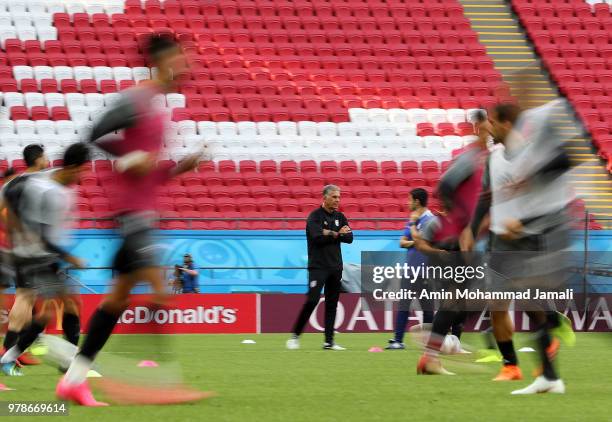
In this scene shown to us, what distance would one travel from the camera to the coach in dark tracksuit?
587 inches

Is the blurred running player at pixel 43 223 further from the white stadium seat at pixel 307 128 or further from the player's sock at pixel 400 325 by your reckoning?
the white stadium seat at pixel 307 128

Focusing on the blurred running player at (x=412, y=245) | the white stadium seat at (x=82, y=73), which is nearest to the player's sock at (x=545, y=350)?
the blurred running player at (x=412, y=245)

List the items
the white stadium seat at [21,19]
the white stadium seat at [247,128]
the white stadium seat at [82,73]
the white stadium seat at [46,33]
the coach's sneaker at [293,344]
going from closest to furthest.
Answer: the coach's sneaker at [293,344] < the white stadium seat at [247,128] < the white stadium seat at [82,73] < the white stadium seat at [46,33] < the white stadium seat at [21,19]

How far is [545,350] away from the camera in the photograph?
25.5 feet

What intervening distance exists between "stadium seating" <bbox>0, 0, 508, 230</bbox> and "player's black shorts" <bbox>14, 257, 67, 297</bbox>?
1252cm

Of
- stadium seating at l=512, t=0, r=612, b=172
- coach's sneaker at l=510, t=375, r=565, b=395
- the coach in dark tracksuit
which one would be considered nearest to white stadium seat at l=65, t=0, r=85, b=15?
stadium seating at l=512, t=0, r=612, b=172

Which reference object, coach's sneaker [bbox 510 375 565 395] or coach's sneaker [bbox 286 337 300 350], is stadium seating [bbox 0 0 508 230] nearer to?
coach's sneaker [bbox 286 337 300 350]

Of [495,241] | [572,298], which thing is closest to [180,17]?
[572,298]

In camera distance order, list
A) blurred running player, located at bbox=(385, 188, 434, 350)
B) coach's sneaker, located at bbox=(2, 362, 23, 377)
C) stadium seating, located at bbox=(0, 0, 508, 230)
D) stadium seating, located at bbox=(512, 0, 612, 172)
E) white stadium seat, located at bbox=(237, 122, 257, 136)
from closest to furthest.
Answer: coach's sneaker, located at bbox=(2, 362, 23, 377)
blurred running player, located at bbox=(385, 188, 434, 350)
stadium seating, located at bbox=(0, 0, 508, 230)
white stadium seat, located at bbox=(237, 122, 257, 136)
stadium seating, located at bbox=(512, 0, 612, 172)

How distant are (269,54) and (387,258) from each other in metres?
8.97

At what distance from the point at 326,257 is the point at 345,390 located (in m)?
6.48

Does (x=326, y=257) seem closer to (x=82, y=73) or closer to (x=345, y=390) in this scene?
(x=345, y=390)

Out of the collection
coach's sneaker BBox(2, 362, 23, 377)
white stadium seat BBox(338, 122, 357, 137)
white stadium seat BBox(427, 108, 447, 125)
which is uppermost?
white stadium seat BBox(427, 108, 447, 125)

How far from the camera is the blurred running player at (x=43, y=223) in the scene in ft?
29.6
